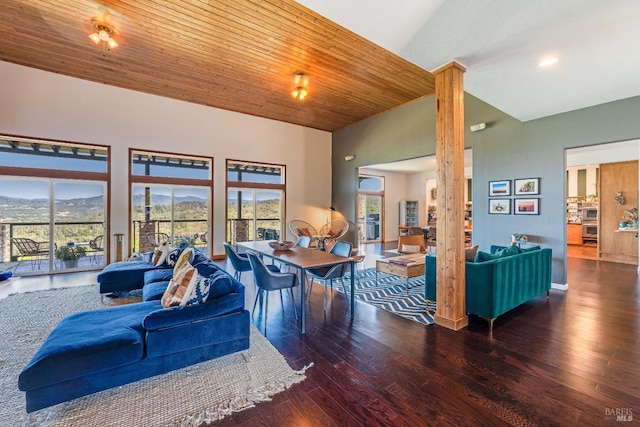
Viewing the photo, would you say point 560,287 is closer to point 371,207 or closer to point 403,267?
point 403,267

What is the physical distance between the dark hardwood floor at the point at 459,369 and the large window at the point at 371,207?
7516 millimetres

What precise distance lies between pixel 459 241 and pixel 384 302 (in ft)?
4.62

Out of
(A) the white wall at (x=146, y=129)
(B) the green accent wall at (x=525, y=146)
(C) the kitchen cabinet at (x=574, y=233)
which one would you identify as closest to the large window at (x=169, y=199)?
(A) the white wall at (x=146, y=129)

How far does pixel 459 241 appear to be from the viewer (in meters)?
3.13

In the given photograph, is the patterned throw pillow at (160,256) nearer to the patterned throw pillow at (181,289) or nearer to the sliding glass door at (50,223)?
the patterned throw pillow at (181,289)

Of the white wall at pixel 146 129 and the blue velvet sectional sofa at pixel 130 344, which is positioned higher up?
the white wall at pixel 146 129

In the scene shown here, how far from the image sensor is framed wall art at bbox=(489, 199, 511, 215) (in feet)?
17.3

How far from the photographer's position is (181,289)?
246 cm

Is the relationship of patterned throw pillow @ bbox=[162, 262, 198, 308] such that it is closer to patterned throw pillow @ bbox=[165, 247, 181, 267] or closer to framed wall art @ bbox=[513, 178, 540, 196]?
patterned throw pillow @ bbox=[165, 247, 181, 267]

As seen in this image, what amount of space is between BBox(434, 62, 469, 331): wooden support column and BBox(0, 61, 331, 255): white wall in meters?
5.66

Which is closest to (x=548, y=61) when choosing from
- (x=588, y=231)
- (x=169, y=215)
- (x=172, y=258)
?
(x=172, y=258)

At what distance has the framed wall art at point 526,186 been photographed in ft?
16.1

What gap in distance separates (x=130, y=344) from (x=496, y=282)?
348 cm

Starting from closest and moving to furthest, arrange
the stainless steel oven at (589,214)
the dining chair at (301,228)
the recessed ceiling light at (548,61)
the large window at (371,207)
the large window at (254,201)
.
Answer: the recessed ceiling light at (548,61) < the large window at (254,201) < the dining chair at (301,228) < the stainless steel oven at (589,214) < the large window at (371,207)
